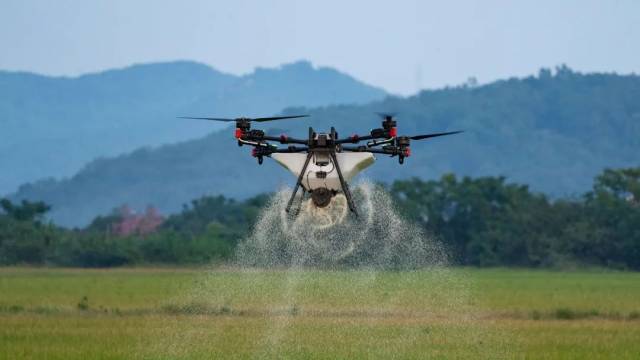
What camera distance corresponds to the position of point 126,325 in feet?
123

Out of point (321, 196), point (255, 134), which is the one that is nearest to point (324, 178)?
point (321, 196)

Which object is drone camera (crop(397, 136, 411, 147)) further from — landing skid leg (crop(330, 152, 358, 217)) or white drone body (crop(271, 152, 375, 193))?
landing skid leg (crop(330, 152, 358, 217))

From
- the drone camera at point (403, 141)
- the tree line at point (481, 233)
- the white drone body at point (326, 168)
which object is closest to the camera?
the drone camera at point (403, 141)

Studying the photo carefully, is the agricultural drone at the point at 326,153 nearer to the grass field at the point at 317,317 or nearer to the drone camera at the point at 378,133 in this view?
the drone camera at the point at 378,133

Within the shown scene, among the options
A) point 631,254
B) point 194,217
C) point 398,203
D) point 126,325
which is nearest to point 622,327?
point 126,325

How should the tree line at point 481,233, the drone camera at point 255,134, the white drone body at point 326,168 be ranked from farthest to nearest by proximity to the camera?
the tree line at point 481,233
the drone camera at point 255,134
the white drone body at point 326,168

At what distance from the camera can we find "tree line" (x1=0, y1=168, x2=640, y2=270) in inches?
3054

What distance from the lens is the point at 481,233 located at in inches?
3206

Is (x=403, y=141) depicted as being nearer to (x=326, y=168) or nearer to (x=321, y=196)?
(x=326, y=168)

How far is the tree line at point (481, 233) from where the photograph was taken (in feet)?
254

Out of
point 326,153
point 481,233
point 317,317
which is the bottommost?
point 481,233

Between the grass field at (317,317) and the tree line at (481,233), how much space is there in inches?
518

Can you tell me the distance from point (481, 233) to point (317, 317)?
41987 mm

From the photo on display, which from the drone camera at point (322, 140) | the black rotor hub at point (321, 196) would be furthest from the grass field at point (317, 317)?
the drone camera at point (322, 140)
